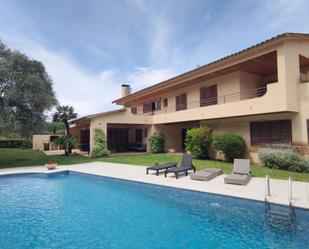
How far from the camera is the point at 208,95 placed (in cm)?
2133

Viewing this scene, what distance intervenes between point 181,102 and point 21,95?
15.4m

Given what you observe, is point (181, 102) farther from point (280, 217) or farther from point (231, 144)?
point (280, 217)

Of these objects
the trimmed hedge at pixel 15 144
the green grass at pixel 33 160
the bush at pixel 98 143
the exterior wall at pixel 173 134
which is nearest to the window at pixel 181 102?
the exterior wall at pixel 173 134

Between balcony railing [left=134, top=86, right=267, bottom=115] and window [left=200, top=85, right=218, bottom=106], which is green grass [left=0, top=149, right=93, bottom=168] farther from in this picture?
window [left=200, top=85, right=218, bottom=106]

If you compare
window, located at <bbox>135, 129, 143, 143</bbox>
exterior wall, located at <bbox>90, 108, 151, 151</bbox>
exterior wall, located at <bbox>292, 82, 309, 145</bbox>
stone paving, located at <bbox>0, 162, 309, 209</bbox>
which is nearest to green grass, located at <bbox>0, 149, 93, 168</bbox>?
exterior wall, located at <bbox>90, 108, 151, 151</bbox>

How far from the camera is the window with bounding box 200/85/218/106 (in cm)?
2067

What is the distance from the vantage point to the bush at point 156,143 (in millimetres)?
25625

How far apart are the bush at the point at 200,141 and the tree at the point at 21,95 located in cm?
1315

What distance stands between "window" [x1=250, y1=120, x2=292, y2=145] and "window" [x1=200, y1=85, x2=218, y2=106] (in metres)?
4.62

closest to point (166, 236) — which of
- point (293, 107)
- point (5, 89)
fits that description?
point (293, 107)

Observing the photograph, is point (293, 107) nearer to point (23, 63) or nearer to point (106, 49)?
point (106, 49)

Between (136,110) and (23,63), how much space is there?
54.3 ft

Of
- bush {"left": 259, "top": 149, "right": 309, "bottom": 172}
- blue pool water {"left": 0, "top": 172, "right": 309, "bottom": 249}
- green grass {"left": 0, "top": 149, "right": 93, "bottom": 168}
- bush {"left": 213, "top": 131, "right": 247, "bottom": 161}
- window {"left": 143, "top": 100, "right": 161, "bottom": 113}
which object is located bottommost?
blue pool water {"left": 0, "top": 172, "right": 309, "bottom": 249}

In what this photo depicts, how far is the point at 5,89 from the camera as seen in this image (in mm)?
17375
